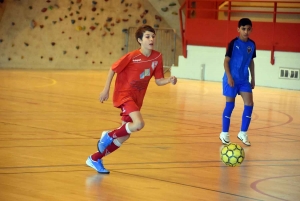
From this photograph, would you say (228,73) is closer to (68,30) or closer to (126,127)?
(126,127)

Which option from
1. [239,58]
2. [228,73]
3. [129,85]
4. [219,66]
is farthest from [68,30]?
[129,85]

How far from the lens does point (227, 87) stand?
796cm

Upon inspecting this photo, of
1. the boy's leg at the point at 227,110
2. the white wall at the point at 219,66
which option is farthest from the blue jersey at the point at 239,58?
the white wall at the point at 219,66

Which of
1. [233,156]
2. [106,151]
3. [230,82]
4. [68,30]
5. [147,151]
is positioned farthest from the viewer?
[68,30]

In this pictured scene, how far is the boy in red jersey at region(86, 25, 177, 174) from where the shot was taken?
5977mm

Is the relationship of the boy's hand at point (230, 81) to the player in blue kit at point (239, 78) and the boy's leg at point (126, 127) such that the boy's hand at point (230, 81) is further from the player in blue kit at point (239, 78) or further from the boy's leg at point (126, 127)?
the boy's leg at point (126, 127)

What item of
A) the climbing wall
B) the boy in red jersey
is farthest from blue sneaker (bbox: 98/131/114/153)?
the climbing wall

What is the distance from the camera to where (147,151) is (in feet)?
23.3

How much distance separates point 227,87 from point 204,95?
565cm

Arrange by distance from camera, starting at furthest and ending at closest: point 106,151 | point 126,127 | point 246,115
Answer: point 246,115, point 106,151, point 126,127

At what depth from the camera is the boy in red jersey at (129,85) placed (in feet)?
19.6

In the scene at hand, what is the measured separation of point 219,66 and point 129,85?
11116 millimetres

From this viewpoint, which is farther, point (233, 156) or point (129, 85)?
point (233, 156)

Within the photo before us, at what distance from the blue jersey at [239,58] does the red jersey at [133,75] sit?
6.66 ft
